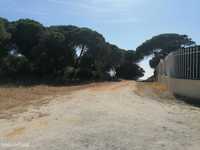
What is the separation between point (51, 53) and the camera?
128 ft

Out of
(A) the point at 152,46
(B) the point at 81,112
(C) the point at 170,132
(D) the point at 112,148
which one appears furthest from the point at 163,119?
(A) the point at 152,46

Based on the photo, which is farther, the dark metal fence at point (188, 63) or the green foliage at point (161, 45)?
Answer: the green foliage at point (161, 45)

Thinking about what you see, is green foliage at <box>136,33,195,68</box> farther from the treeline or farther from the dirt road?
the dirt road

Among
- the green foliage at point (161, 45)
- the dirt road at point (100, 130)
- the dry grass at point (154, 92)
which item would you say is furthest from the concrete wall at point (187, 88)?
the green foliage at point (161, 45)

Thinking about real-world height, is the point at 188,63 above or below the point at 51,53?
below

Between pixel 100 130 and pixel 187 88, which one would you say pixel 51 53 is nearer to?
pixel 187 88

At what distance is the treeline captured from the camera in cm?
3931

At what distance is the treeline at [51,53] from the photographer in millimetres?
39312

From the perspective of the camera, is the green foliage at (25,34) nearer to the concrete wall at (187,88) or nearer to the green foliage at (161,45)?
the green foliage at (161,45)

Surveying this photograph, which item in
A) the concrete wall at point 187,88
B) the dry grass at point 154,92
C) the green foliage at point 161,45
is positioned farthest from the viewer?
the green foliage at point 161,45

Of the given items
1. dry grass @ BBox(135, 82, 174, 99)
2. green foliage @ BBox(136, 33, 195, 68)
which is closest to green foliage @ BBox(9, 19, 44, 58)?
green foliage @ BBox(136, 33, 195, 68)

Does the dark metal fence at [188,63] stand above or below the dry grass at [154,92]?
above

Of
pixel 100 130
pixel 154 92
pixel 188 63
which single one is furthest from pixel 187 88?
pixel 100 130

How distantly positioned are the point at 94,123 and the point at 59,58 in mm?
31145
